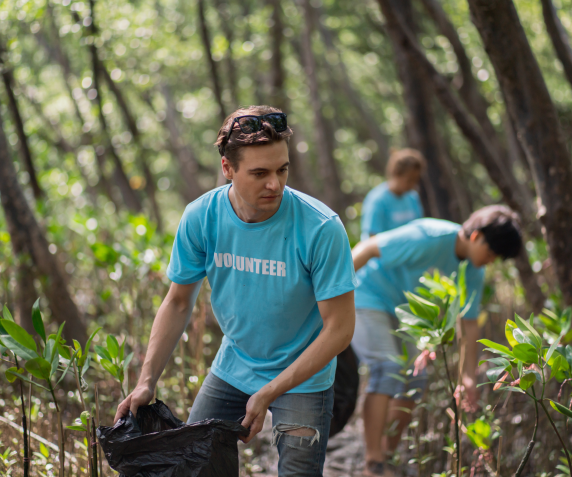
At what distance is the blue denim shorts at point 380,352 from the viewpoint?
3.16 meters

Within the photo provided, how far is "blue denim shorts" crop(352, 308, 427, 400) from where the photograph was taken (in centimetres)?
316

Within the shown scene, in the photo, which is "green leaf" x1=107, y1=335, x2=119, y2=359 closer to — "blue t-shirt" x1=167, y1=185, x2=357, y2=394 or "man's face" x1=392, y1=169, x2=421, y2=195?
"blue t-shirt" x1=167, y1=185, x2=357, y2=394

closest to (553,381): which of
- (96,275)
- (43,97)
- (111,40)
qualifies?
(96,275)

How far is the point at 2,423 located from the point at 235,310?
5.57ft

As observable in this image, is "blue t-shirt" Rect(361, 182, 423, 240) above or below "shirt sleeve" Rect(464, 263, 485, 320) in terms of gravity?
above

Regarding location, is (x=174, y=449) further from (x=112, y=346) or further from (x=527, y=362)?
(x=527, y=362)

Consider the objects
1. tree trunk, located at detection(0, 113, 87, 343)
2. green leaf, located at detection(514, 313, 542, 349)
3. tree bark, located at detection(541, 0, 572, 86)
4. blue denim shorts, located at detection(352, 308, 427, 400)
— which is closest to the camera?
green leaf, located at detection(514, 313, 542, 349)

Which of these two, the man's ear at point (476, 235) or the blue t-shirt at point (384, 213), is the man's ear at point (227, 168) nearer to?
the man's ear at point (476, 235)

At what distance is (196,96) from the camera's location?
11.9 m

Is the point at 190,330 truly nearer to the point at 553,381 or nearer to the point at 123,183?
the point at 553,381

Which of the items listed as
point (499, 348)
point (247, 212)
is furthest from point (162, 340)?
point (499, 348)

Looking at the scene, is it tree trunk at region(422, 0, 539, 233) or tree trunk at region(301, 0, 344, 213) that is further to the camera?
tree trunk at region(301, 0, 344, 213)

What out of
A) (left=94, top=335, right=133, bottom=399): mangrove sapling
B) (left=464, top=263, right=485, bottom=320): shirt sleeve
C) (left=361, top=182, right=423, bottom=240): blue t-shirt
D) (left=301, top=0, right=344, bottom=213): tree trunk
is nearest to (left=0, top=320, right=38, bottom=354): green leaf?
(left=94, top=335, right=133, bottom=399): mangrove sapling

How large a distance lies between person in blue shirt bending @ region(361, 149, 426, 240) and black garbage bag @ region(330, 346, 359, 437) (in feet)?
7.05
